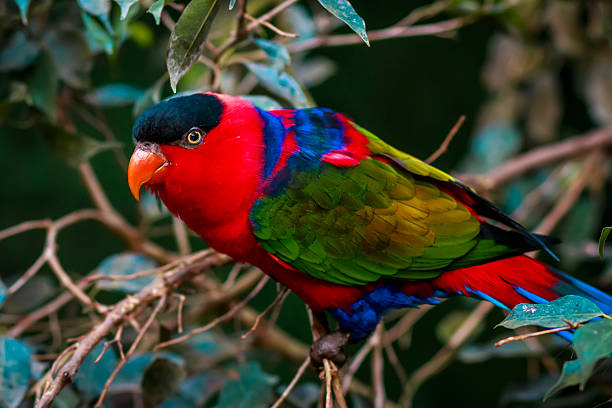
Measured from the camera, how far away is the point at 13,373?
1054mm

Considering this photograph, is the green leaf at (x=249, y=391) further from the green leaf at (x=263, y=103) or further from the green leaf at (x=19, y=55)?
the green leaf at (x=19, y=55)

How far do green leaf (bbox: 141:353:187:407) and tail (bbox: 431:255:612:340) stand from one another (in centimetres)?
56

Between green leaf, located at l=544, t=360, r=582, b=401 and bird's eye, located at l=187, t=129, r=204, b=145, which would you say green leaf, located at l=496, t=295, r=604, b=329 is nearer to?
green leaf, located at l=544, t=360, r=582, b=401

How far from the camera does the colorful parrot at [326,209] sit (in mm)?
1125

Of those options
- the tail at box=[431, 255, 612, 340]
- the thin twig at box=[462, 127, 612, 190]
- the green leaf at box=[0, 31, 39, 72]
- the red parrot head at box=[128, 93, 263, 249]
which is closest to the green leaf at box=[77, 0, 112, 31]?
the red parrot head at box=[128, 93, 263, 249]

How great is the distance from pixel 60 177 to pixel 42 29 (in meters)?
1.53

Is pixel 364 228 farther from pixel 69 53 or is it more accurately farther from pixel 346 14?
pixel 69 53

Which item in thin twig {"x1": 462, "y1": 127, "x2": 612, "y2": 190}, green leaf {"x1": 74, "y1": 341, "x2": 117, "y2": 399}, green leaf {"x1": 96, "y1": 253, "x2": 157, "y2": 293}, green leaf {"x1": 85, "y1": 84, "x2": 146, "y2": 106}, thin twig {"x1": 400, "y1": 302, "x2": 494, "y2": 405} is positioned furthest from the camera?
thin twig {"x1": 462, "y1": 127, "x2": 612, "y2": 190}

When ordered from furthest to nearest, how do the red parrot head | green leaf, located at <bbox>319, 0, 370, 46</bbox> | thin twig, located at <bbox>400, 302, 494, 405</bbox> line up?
thin twig, located at <bbox>400, 302, 494, 405</bbox>, the red parrot head, green leaf, located at <bbox>319, 0, 370, 46</bbox>

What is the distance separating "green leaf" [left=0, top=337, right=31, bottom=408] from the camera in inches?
41.3

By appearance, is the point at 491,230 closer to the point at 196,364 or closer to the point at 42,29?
the point at 196,364

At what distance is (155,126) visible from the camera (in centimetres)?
108

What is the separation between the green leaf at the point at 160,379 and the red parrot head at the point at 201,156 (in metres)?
0.28

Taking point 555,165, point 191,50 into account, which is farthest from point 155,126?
point 555,165
